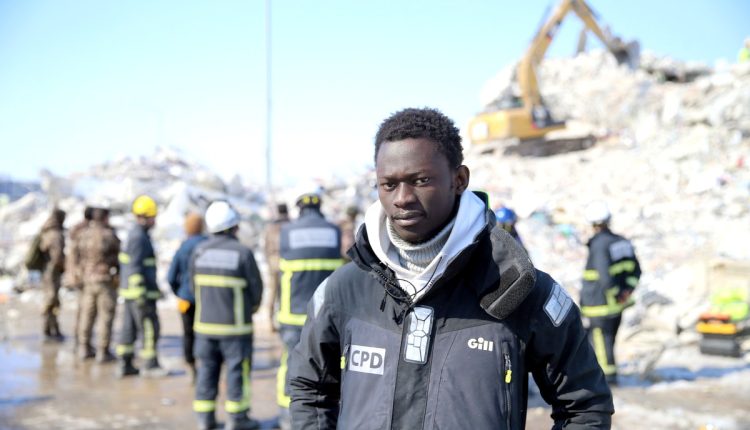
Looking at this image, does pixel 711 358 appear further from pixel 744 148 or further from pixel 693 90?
pixel 693 90

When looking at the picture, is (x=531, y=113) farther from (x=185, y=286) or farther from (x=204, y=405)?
(x=204, y=405)

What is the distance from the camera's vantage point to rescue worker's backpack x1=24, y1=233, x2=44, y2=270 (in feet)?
30.5

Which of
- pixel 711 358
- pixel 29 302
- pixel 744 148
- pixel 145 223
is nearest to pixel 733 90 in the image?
pixel 744 148

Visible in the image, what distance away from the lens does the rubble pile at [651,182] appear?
11320mm

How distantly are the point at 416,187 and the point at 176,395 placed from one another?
560cm

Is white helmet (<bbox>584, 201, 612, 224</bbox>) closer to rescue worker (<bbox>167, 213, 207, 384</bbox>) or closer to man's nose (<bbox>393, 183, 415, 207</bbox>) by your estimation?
rescue worker (<bbox>167, 213, 207, 384</bbox>)

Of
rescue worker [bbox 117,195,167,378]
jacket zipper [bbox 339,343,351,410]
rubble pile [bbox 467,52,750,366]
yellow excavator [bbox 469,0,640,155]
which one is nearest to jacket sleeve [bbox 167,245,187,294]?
rescue worker [bbox 117,195,167,378]

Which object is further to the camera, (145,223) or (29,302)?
(29,302)

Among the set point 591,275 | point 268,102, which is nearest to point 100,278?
point 591,275

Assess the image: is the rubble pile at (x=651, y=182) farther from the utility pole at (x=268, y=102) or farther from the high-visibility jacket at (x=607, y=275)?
the utility pole at (x=268, y=102)

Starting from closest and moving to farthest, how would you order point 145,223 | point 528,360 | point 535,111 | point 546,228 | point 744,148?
point 528,360 → point 145,223 → point 546,228 → point 744,148 → point 535,111

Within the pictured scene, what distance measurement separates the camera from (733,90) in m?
20.6

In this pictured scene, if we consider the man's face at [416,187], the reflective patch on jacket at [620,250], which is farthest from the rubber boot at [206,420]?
the reflective patch on jacket at [620,250]

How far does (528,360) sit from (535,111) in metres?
23.1
